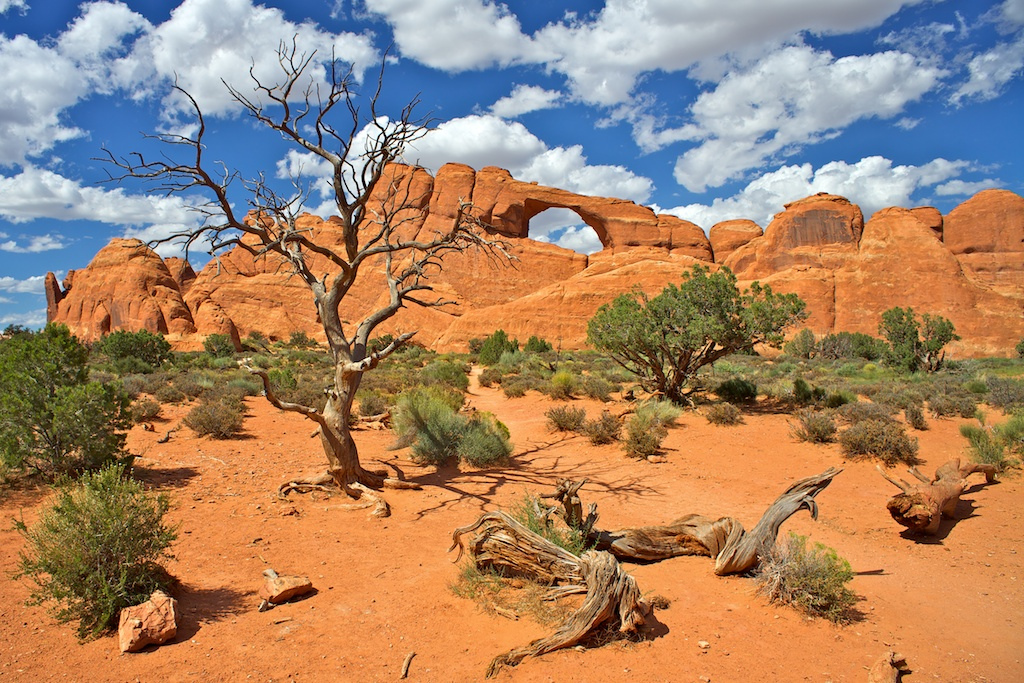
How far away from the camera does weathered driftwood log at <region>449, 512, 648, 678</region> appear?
12.7ft

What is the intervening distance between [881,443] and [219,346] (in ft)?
129

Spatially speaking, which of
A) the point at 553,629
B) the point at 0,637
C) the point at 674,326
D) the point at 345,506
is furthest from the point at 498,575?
the point at 674,326

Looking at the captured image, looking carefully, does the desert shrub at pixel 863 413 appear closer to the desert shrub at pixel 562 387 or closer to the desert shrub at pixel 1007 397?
the desert shrub at pixel 1007 397

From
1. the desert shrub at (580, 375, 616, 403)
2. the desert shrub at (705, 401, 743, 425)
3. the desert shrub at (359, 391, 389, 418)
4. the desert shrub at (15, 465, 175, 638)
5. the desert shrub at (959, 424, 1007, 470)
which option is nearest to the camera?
the desert shrub at (15, 465, 175, 638)

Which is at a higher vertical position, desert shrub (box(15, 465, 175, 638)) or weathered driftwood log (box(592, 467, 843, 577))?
desert shrub (box(15, 465, 175, 638))

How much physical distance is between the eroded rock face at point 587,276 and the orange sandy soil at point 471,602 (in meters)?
40.0

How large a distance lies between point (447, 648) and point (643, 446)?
6879 mm

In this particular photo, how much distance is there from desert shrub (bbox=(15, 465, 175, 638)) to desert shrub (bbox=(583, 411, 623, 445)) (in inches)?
309

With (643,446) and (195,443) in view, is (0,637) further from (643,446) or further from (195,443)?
(643,446)

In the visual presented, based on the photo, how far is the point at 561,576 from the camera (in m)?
4.62

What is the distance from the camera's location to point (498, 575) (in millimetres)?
4957

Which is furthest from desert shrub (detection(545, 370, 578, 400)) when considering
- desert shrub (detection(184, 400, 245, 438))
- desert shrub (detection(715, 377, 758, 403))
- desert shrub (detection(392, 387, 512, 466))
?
desert shrub (detection(184, 400, 245, 438))

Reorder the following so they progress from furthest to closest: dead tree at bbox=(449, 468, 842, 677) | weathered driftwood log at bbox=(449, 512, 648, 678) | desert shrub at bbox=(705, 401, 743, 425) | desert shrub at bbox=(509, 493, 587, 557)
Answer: desert shrub at bbox=(705, 401, 743, 425) → desert shrub at bbox=(509, 493, 587, 557) → dead tree at bbox=(449, 468, 842, 677) → weathered driftwood log at bbox=(449, 512, 648, 678)

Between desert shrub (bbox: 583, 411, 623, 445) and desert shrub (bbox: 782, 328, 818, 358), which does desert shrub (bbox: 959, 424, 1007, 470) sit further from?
desert shrub (bbox: 782, 328, 818, 358)
